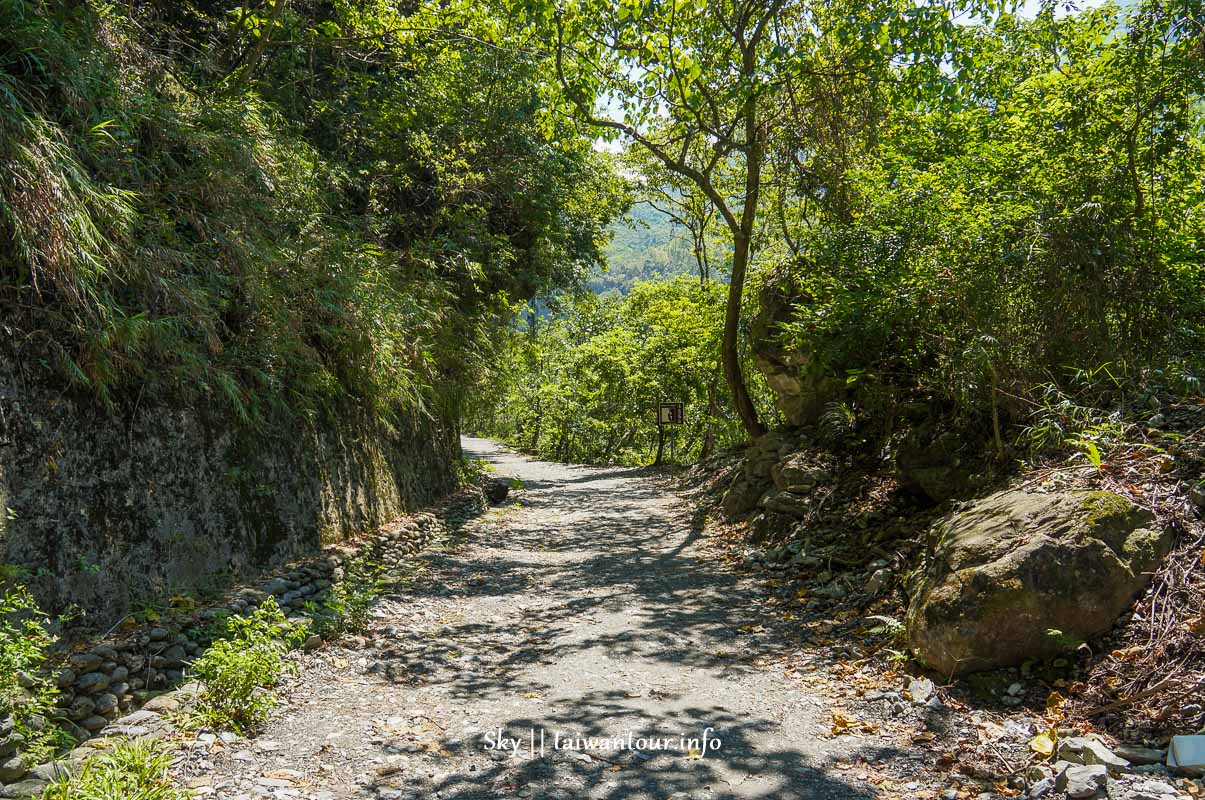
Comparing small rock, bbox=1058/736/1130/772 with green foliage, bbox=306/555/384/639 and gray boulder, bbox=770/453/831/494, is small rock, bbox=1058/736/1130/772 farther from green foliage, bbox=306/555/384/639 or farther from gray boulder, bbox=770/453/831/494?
gray boulder, bbox=770/453/831/494

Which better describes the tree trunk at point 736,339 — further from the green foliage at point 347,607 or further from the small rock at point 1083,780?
the small rock at point 1083,780

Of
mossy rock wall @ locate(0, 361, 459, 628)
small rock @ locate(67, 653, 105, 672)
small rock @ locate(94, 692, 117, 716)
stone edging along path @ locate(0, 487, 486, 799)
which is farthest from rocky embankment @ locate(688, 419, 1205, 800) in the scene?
mossy rock wall @ locate(0, 361, 459, 628)

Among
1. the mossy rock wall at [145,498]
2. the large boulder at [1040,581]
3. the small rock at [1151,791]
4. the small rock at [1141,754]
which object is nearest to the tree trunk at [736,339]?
the mossy rock wall at [145,498]

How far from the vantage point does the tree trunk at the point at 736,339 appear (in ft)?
40.3

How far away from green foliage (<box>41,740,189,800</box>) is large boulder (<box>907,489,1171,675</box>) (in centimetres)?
436

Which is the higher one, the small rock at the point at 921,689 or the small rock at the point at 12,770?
the small rock at the point at 12,770

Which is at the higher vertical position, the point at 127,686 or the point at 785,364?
the point at 785,364

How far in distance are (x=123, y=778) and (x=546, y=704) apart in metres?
2.36

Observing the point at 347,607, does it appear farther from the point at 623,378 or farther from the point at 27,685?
the point at 623,378

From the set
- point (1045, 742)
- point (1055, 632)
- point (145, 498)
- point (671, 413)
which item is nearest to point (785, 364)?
point (1055, 632)

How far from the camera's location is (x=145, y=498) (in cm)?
509

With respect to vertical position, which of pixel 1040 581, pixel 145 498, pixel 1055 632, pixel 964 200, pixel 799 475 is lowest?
pixel 1055 632

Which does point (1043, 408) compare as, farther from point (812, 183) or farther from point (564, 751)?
point (812, 183)

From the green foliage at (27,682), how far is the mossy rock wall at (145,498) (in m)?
0.35
